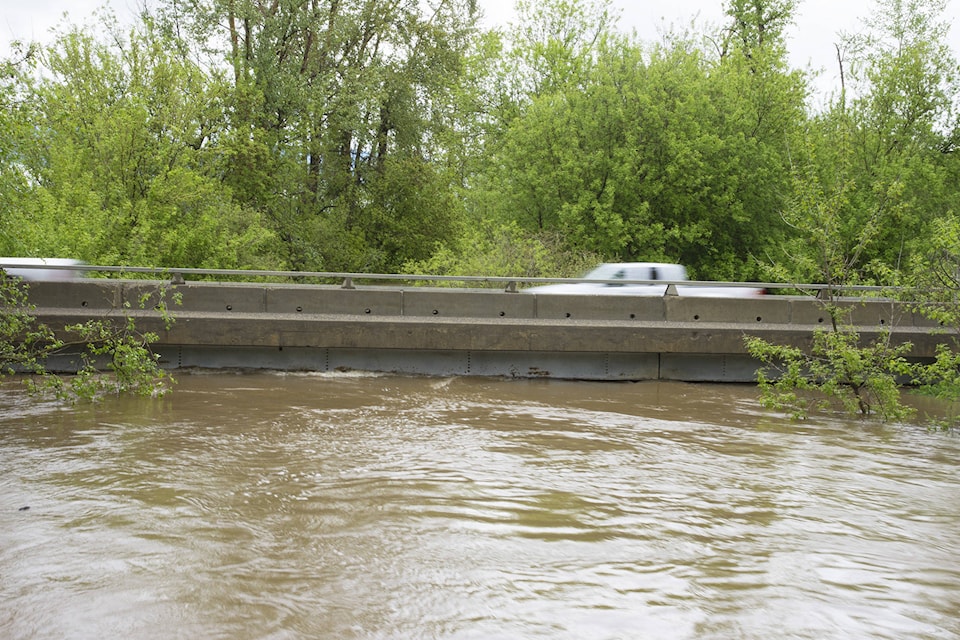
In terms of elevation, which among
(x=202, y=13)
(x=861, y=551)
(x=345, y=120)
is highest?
(x=202, y=13)

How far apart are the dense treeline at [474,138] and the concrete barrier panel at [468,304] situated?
814cm

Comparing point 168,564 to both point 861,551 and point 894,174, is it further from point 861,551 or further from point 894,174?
point 894,174

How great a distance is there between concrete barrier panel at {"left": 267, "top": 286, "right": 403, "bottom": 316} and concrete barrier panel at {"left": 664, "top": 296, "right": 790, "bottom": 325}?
4572 millimetres

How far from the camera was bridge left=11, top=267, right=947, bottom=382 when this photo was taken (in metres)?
14.8

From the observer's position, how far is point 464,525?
6.86 meters

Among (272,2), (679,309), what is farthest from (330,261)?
(679,309)

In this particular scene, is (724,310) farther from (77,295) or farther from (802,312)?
(77,295)

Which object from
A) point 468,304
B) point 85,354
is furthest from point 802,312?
point 85,354

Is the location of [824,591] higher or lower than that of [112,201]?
lower

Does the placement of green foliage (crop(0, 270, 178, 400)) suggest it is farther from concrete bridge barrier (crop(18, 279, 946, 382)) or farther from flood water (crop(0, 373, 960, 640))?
concrete bridge barrier (crop(18, 279, 946, 382))

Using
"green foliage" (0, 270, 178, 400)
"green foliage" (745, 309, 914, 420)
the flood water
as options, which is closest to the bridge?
"green foliage" (0, 270, 178, 400)

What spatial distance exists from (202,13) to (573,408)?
2898 centimetres

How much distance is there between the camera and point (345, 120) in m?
36.9

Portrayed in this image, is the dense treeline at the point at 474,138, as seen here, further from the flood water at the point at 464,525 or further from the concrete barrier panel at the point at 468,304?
the flood water at the point at 464,525
